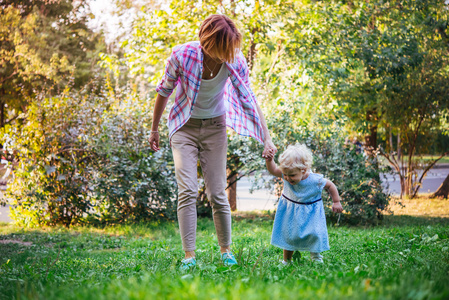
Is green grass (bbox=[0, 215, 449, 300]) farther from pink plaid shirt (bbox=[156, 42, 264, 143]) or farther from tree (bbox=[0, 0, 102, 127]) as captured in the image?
tree (bbox=[0, 0, 102, 127])

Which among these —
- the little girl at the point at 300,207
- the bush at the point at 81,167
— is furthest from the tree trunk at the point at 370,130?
the little girl at the point at 300,207

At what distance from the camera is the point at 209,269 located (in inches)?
122

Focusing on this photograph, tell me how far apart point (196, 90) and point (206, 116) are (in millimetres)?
249

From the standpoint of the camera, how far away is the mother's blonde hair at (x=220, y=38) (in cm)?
326

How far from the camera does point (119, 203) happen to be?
297 inches

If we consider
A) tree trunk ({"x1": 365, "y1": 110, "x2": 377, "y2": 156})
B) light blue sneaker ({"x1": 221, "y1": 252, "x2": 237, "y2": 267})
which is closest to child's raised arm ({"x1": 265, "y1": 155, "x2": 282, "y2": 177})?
light blue sneaker ({"x1": 221, "y1": 252, "x2": 237, "y2": 267})

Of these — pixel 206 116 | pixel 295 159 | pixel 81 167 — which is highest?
pixel 206 116

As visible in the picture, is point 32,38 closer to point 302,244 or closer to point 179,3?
point 179,3

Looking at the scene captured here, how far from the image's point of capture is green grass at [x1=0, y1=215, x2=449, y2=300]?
1.94 meters

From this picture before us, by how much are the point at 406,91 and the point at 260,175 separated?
5.12m

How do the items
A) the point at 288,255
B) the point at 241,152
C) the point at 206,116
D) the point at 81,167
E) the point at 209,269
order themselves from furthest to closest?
the point at 241,152 → the point at 81,167 → the point at 288,255 → the point at 206,116 → the point at 209,269

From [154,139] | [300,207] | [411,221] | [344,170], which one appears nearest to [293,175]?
[300,207]

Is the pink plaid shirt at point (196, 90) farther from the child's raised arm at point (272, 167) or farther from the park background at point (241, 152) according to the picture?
the park background at point (241, 152)

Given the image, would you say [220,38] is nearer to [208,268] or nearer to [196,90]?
[196,90]
